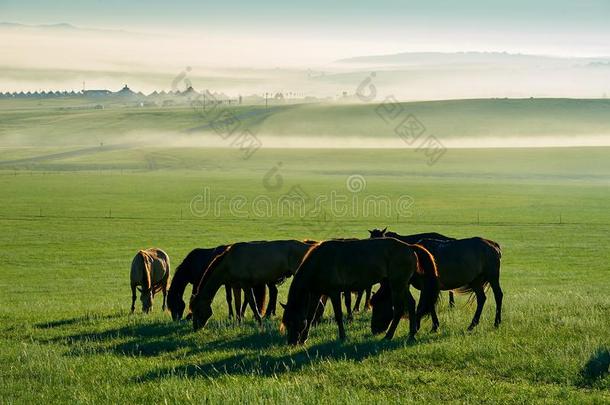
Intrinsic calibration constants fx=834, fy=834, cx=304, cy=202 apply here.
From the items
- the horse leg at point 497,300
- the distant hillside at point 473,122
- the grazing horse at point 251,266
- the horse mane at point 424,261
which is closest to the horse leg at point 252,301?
the grazing horse at point 251,266

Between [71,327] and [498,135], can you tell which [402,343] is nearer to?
[71,327]

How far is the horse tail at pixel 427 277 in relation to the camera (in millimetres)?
13688

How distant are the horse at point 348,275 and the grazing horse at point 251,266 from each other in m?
2.15

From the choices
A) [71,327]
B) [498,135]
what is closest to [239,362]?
[71,327]

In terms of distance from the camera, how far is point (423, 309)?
1398 centimetres

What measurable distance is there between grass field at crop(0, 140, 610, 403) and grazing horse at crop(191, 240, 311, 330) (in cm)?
77

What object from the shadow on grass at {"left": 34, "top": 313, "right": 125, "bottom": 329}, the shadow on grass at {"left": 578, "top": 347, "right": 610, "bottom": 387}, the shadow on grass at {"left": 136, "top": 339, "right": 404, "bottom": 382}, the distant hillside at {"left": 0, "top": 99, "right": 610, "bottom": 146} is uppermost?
the distant hillside at {"left": 0, "top": 99, "right": 610, "bottom": 146}

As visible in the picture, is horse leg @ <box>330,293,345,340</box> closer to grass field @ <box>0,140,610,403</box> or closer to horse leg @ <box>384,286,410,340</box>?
grass field @ <box>0,140,610,403</box>

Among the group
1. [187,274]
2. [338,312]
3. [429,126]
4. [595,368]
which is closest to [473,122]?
[429,126]

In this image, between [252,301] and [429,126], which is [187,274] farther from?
[429,126]

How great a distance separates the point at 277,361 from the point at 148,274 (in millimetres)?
9608

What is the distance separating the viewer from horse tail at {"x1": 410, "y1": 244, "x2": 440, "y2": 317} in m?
13.7

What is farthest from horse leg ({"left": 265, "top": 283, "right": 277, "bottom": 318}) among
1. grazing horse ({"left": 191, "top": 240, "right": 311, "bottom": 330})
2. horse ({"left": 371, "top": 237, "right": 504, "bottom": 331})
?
horse ({"left": 371, "top": 237, "right": 504, "bottom": 331})

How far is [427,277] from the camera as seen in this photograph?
45.4ft
